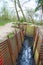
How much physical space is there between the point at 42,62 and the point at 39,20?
17.4m

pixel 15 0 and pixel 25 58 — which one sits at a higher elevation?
pixel 15 0

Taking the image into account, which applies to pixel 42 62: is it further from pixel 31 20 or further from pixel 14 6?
pixel 14 6

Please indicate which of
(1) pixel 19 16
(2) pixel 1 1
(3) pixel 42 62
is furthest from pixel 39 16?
(3) pixel 42 62

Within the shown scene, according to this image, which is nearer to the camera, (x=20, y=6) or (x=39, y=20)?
(x=39, y=20)

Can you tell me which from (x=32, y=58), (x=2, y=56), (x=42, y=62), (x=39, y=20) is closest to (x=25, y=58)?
(x=32, y=58)

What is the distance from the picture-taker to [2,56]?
12.1 meters

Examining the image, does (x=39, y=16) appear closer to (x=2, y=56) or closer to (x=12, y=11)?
(x=12, y=11)

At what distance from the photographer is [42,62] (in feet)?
47.8

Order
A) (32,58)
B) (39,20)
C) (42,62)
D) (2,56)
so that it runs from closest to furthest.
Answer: (2,56)
(42,62)
(32,58)
(39,20)

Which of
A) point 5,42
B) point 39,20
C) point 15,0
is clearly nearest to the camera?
point 5,42

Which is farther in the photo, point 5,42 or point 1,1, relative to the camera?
point 1,1

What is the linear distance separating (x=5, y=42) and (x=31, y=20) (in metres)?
19.7

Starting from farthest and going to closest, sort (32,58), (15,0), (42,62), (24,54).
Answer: (15,0) → (24,54) → (32,58) → (42,62)

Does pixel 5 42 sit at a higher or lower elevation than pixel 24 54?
higher
